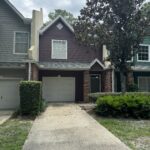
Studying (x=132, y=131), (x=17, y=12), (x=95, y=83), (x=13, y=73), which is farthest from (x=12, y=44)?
(x=132, y=131)

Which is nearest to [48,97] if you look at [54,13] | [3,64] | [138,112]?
[3,64]

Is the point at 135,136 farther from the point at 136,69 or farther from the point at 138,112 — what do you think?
the point at 136,69

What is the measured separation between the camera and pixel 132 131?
40.5ft

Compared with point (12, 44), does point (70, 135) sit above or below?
below

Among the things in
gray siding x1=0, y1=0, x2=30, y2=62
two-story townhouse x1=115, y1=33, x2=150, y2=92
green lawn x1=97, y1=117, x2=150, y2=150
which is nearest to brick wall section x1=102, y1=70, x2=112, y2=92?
two-story townhouse x1=115, y1=33, x2=150, y2=92

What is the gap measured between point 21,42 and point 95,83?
731 cm

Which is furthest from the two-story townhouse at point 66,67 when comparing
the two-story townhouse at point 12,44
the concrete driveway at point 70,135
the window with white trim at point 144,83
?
the concrete driveway at point 70,135

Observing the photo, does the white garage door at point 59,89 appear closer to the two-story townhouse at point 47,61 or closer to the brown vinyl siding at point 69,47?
the two-story townhouse at point 47,61

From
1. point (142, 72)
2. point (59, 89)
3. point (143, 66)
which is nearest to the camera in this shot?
point (59, 89)

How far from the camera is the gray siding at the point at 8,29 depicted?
2358cm

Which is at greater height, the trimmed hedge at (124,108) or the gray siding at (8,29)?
the gray siding at (8,29)

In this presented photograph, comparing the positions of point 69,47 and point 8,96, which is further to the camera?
point 69,47

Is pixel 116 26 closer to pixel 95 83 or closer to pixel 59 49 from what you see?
pixel 59 49

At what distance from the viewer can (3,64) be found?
22.8 m
